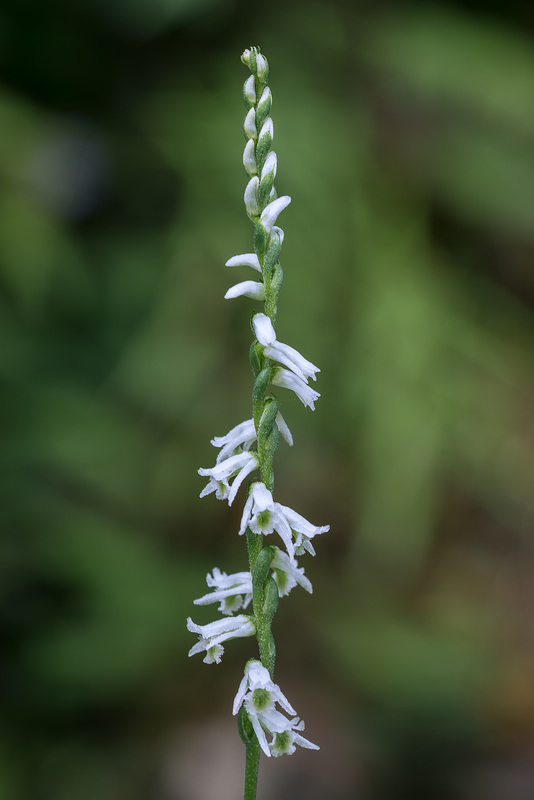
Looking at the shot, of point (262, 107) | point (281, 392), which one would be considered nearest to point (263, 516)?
point (262, 107)

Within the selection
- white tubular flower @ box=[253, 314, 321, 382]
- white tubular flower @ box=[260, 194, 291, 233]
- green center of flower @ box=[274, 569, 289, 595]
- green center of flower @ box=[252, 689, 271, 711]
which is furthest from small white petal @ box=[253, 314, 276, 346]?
green center of flower @ box=[252, 689, 271, 711]

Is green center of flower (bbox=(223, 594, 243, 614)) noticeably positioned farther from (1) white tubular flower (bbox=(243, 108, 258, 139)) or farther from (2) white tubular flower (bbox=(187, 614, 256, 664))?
(1) white tubular flower (bbox=(243, 108, 258, 139))

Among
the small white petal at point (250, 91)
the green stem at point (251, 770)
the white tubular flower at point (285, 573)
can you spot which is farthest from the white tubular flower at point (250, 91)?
the green stem at point (251, 770)

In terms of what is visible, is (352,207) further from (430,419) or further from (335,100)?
(430,419)

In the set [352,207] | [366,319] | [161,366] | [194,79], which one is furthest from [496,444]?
[194,79]

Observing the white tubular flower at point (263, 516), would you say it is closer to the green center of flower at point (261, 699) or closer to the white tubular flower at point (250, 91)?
the green center of flower at point (261, 699)

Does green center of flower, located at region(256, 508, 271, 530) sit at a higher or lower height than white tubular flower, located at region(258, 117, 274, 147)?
lower

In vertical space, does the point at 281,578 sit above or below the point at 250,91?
below

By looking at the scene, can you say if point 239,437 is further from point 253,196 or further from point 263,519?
point 253,196
